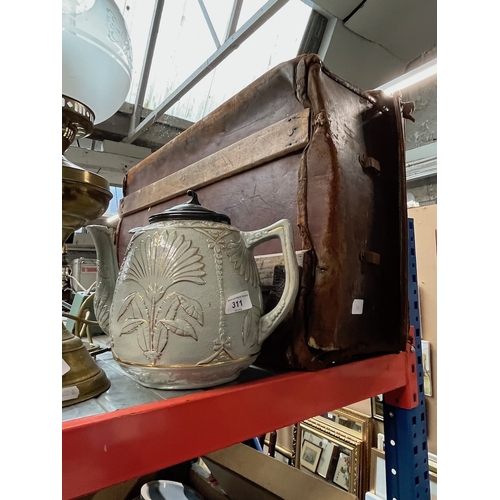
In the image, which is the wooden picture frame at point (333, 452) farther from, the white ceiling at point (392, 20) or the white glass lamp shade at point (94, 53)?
the white ceiling at point (392, 20)

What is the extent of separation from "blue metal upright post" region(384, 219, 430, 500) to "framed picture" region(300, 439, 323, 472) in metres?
1.05

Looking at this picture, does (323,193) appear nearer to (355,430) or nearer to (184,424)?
(184,424)

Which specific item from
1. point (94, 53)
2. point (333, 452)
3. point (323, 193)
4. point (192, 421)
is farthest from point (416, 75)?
point (333, 452)

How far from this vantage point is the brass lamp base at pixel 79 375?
1.23ft

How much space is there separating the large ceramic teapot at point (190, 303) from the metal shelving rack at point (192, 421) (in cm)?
3

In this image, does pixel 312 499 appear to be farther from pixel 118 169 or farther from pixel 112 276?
pixel 118 169

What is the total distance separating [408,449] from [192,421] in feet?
1.35

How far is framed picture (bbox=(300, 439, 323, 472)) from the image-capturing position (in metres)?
1.54

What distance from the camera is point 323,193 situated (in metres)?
0.46

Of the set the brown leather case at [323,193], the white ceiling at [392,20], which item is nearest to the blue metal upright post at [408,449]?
the brown leather case at [323,193]

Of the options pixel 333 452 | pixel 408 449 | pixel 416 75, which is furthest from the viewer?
pixel 333 452

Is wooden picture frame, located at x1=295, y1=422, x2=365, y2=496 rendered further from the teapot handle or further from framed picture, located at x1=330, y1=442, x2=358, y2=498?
the teapot handle

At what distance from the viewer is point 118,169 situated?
2.27 meters

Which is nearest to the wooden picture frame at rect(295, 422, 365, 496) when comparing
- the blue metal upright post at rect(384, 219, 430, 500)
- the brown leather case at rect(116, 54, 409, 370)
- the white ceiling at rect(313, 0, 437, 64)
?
the blue metal upright post at rect(384, 219, 430, 500)
